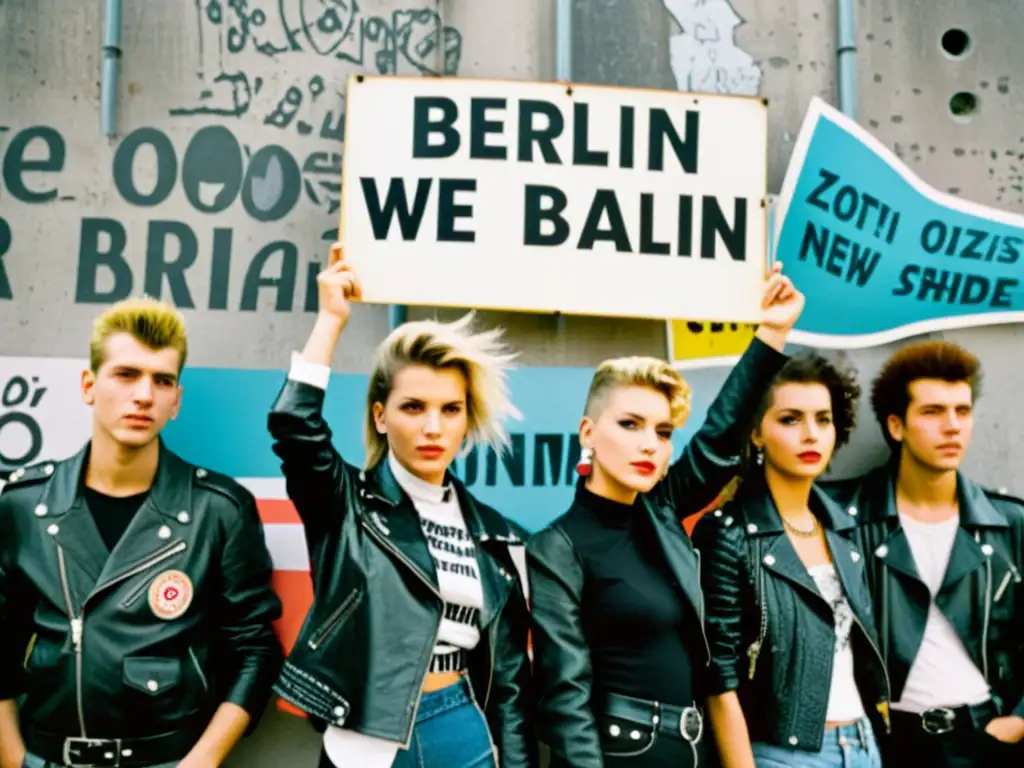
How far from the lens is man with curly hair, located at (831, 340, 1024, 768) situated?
2.84 metres

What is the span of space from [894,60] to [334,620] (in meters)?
3.02

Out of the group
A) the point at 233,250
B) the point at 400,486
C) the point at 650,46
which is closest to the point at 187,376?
the point at 233,250

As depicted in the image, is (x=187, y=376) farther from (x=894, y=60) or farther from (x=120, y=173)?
(x=894, y=60)

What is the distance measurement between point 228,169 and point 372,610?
5.87ft

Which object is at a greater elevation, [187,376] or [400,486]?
[187,376]

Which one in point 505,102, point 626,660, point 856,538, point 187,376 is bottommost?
point 626,660

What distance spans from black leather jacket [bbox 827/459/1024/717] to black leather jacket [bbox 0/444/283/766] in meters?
1.96

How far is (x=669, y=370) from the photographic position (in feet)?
8.58

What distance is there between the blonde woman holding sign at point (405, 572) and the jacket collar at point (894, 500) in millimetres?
1371

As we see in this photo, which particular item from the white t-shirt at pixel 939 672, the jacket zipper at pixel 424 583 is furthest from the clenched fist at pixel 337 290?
the white t-shirt at pixel 939 672

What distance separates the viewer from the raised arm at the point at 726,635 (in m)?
2.51

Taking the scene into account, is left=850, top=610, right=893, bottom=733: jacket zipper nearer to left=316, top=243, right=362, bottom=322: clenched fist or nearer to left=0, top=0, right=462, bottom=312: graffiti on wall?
left=316, top=243, right=362, bottom=322: clenched fist

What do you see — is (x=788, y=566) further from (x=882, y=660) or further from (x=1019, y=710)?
(x=1019, y=710)

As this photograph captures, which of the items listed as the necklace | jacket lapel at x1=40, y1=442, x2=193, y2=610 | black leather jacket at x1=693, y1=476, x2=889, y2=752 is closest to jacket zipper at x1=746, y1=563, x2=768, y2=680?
black leather jacket at x1=693, y1=476, x2=889, y2=752
